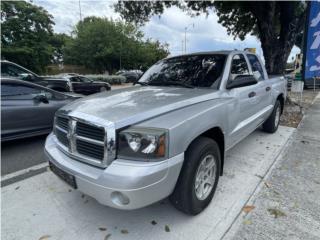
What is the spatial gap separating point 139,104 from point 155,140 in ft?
2.02

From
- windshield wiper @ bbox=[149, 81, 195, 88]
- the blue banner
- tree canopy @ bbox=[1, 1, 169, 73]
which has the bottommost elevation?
Answer: windshield wiper @ bbox=[149, 81, 195, 88]

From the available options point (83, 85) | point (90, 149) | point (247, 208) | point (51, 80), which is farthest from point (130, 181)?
point (83, 85)

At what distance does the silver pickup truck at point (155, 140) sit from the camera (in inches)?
79.1

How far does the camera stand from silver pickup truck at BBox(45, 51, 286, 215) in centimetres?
201

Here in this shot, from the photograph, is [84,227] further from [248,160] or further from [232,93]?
[248,160]

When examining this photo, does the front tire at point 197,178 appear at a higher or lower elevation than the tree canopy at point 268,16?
lower

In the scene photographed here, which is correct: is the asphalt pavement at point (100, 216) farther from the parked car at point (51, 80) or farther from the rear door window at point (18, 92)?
the parked car at point (51, 80)

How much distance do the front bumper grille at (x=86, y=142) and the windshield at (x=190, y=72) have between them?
5.05 ft

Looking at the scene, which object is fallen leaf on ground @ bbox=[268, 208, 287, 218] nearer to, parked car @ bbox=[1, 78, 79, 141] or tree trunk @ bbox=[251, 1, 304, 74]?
parked car @ bbox=[1, 78, 79, 141]

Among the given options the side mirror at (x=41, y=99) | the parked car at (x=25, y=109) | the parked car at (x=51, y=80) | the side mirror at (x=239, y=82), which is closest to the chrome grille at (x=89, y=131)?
the side mirror at (x=239, y=82)

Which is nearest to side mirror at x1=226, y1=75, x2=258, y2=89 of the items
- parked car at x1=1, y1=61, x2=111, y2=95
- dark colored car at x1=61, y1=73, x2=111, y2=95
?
parked car at x1=1, y1=61, x2=111, y2=95

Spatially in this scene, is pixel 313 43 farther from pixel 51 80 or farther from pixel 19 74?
pixel 19 74

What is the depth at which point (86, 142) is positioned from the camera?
7.33ft

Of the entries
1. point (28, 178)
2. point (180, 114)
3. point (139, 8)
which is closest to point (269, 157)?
Result: point (180, 114)
